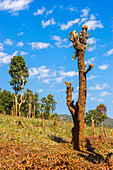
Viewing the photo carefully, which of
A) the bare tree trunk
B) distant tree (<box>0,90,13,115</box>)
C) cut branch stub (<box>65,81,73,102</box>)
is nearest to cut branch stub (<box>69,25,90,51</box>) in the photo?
the bare tree trunk

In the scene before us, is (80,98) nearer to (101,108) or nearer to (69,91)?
(69,91)

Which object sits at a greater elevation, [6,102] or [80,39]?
[80,39]

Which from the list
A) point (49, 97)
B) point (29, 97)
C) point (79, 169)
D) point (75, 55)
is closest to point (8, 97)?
point (29, 97)

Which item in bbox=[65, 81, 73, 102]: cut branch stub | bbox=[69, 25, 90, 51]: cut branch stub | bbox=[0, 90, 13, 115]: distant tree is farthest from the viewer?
bbox=[0, 90, 13, 115]: distant tree

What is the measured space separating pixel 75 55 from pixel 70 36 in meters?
2.04

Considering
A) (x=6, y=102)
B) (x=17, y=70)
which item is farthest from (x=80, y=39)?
(x=6, y=102)

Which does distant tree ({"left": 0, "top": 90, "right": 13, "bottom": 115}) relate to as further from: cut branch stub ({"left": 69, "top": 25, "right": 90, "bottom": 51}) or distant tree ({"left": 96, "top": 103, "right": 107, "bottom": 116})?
Result: cut branch stub ({"left": 69, "top": 25, "right": 90, "bottom": 51})

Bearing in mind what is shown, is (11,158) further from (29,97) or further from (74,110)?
(29,97)

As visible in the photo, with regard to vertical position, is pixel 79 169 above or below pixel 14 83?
below

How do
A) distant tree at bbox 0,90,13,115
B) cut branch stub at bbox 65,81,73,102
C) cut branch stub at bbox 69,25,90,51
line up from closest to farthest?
cut branch stub at bbox 69,25,90,51 → cut branch stub at bbox 65,81,73,102 → distant tree at bbox 0,90,13,115

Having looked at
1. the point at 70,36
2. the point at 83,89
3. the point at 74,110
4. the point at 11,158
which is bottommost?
the point at 11,158

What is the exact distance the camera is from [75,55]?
17703 mm

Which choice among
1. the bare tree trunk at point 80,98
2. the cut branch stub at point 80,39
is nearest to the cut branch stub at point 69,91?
the bare tree trunk at point 80,98

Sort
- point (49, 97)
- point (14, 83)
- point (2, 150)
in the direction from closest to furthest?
point (2, 150) < point (14, 83) < point (49, 97)
